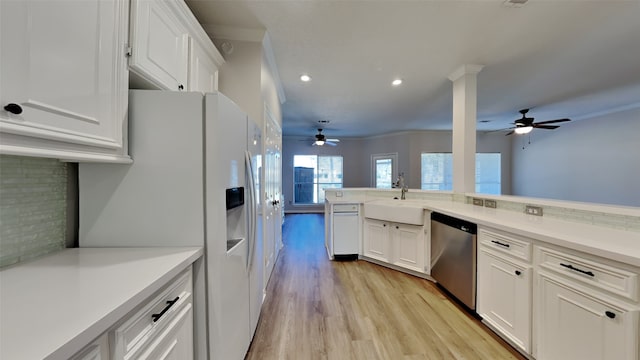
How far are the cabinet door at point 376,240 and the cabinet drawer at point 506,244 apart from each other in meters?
1.38

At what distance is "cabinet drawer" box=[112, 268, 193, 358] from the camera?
0.75m

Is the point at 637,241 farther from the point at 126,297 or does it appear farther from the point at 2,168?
the point at 2,168

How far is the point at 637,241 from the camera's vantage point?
4.38 feet

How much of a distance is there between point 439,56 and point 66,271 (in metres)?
3.59

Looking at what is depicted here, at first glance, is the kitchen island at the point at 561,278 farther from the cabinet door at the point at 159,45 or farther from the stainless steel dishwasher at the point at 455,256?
the cabinet door at the point at 159,45

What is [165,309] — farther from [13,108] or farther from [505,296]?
[505,296]

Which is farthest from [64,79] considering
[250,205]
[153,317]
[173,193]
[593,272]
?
[593,272]

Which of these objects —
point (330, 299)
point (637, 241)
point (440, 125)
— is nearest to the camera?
point (637, 241)

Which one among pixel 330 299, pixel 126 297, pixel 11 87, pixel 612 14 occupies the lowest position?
pixel 330 299

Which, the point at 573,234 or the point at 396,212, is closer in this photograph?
the point at 573,234

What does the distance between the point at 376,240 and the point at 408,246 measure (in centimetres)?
48

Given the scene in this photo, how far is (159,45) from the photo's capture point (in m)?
1.40

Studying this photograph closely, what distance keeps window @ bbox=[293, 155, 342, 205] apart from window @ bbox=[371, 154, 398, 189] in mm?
1248

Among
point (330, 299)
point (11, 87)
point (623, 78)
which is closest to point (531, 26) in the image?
point (623, 78)
